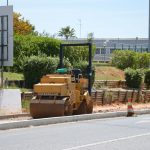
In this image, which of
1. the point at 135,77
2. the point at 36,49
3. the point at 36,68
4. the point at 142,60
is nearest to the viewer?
the point at 36,68

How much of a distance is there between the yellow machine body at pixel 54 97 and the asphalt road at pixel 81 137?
1147mm

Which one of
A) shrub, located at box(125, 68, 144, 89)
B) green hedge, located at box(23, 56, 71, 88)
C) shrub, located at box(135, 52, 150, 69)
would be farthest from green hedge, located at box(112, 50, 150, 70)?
green hedge, located at box(23, 56, 71, 88)

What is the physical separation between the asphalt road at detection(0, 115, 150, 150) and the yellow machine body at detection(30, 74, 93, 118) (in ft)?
3.76

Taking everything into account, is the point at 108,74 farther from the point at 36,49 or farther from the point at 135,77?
the point at 36,49

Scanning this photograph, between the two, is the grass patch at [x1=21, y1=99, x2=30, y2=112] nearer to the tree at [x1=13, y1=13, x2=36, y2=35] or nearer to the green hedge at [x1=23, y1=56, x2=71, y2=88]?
the green hedge at [x1=23, y1=56, x2=71, y2=88]

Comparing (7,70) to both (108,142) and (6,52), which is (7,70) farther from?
(108,142)

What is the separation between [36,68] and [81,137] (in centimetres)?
1423

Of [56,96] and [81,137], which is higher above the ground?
[56,96]

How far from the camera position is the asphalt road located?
13029mm

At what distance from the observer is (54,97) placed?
810 inches

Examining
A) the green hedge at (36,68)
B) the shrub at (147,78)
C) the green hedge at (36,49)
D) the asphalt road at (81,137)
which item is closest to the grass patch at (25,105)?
the asphalt road at (81,137)

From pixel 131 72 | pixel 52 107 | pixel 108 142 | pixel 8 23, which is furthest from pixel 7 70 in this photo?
pixel 108 142

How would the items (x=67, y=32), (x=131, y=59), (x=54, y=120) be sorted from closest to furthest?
(x=54, y=120), (x=131, y=59), (x=67, y=32)

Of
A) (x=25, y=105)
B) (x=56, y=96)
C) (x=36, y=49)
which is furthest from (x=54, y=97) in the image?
(x=36, y=49)
